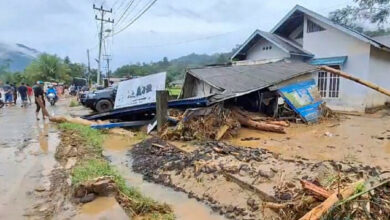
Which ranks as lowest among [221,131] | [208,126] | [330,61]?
[221,131]

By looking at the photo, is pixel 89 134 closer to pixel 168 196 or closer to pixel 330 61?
pixel 168 196

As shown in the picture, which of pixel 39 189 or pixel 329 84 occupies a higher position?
pixel 329 84

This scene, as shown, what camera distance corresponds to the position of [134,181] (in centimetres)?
632

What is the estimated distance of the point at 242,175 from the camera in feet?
18.7

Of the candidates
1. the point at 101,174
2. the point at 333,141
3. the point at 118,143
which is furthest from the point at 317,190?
the point at 118,143

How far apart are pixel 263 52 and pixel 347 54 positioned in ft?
16.0

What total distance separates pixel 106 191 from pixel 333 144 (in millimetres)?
5758

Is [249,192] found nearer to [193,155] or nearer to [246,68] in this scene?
[193,155]

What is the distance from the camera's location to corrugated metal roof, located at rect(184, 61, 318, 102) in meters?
10.3

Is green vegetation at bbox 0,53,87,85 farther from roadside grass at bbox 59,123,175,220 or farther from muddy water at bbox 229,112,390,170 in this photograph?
muddy water at bbox 229,112,390,170

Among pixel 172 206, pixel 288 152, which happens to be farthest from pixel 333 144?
pixel 172 206

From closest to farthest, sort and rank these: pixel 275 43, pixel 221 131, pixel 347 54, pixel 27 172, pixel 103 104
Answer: pixel 27 172 < pixel 221 131 < pixel 347 54 < pixel 103 104 < pixel 275 43

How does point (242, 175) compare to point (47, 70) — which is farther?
point (47, 70)

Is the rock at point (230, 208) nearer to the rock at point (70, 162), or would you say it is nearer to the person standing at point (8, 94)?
the rock at point (70, 162)
